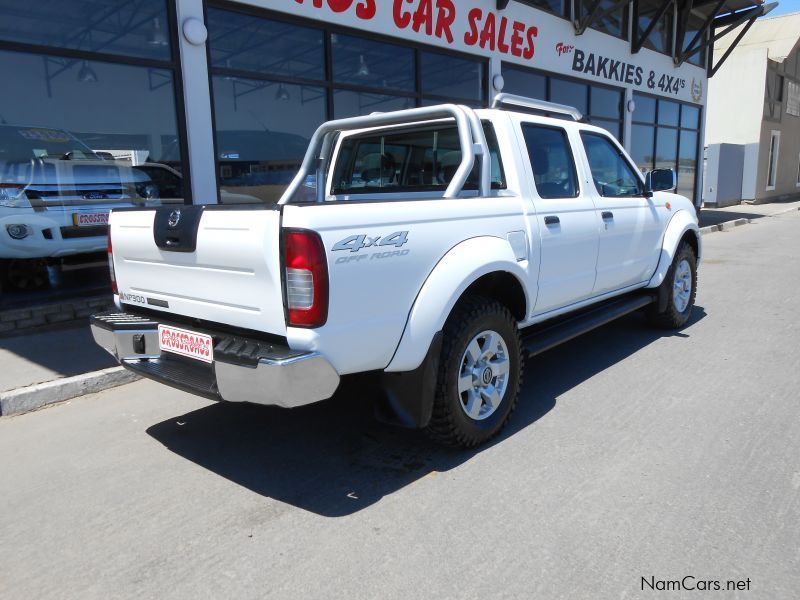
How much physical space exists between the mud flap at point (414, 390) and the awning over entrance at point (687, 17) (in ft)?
37.9

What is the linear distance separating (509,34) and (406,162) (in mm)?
7947

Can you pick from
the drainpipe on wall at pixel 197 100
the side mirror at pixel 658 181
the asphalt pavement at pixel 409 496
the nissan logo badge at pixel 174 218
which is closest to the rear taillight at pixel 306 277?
the nissan logo badge at pixel 174 218

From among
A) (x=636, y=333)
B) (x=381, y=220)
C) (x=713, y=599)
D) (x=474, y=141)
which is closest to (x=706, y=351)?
(x=636, y=333)

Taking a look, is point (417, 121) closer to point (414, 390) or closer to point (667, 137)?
point (414, 390)

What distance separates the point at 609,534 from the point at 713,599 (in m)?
0.45

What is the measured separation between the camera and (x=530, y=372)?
4594 mm

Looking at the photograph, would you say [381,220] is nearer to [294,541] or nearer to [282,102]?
[294,541]

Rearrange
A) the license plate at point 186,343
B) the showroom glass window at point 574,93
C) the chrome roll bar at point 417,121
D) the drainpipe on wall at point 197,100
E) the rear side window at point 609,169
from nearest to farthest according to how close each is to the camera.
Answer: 1. the license plate at point 186,343
2. the chrome roll bar at point 417,121
3. the rear side window at point 609,169
4. the drainpipe on wall at point 197,100
5. the showroom glass window at point 574,93

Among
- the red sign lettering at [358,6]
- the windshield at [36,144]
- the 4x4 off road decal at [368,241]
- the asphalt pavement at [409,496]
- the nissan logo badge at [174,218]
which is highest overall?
the red sign lettering at [358,6]

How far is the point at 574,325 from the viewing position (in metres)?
4.21

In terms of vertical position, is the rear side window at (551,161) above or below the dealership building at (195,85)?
below

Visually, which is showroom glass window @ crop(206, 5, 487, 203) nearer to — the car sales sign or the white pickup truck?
the car sales sign

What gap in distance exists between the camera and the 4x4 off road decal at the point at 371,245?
253cm

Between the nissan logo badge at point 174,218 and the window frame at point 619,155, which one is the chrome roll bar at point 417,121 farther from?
the window frame at point 619,155
